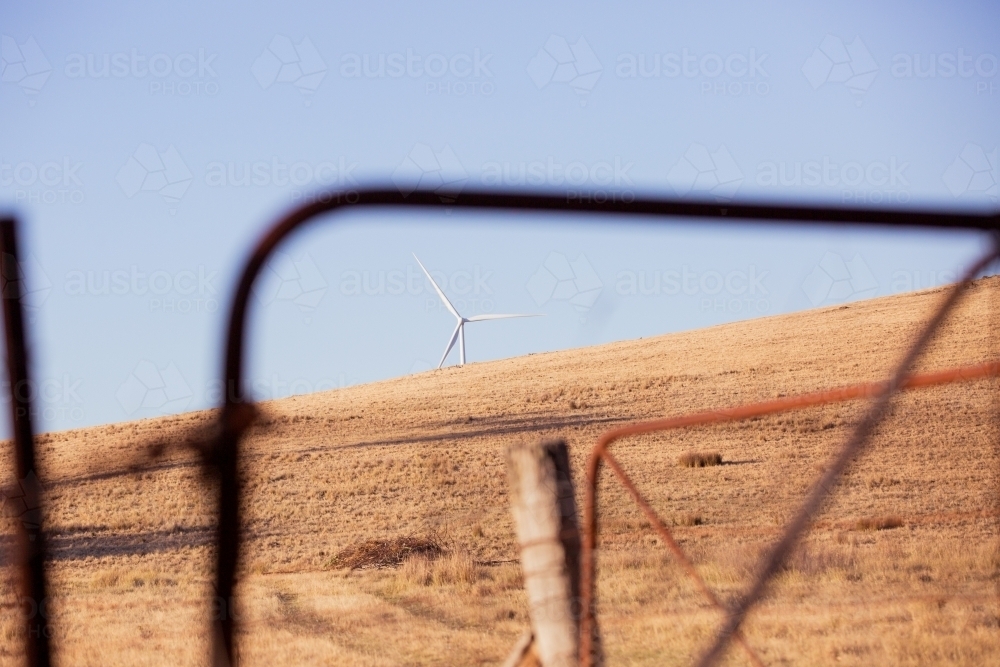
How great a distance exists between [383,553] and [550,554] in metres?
13.1

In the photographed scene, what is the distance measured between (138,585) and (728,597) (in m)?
9.32

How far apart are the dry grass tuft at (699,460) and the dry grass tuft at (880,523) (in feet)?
27.6

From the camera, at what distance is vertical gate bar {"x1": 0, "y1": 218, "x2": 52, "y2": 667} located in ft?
5.23

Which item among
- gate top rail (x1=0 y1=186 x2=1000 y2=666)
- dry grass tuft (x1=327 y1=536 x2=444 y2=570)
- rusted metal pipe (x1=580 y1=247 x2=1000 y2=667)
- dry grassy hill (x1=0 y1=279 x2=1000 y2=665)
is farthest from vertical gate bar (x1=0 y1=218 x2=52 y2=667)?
dry grass tuft (x1=327 y1=536 x2=444 y2=570)

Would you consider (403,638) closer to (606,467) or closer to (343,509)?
(343,509)

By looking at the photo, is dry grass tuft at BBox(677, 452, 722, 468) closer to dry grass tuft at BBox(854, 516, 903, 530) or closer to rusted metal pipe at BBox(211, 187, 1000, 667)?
dry grass tuft at BBox(854, 516, 903, 530)

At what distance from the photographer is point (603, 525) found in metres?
15.5

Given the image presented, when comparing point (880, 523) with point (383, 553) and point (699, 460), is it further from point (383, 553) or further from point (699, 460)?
point (699, 460)

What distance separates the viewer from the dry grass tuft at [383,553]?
48.5 ft

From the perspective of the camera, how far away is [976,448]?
73.7 ft

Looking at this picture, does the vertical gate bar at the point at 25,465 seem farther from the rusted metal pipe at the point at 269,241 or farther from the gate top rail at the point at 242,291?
the rusted metal pipe at the point at 269,241

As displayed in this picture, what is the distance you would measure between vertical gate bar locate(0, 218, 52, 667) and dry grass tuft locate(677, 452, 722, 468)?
2204 centimetres

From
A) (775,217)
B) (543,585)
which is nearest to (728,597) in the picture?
(543,585)

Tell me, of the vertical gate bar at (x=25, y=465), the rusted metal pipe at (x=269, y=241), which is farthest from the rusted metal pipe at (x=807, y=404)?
the vertical gate bar at (x=25, y=465)
